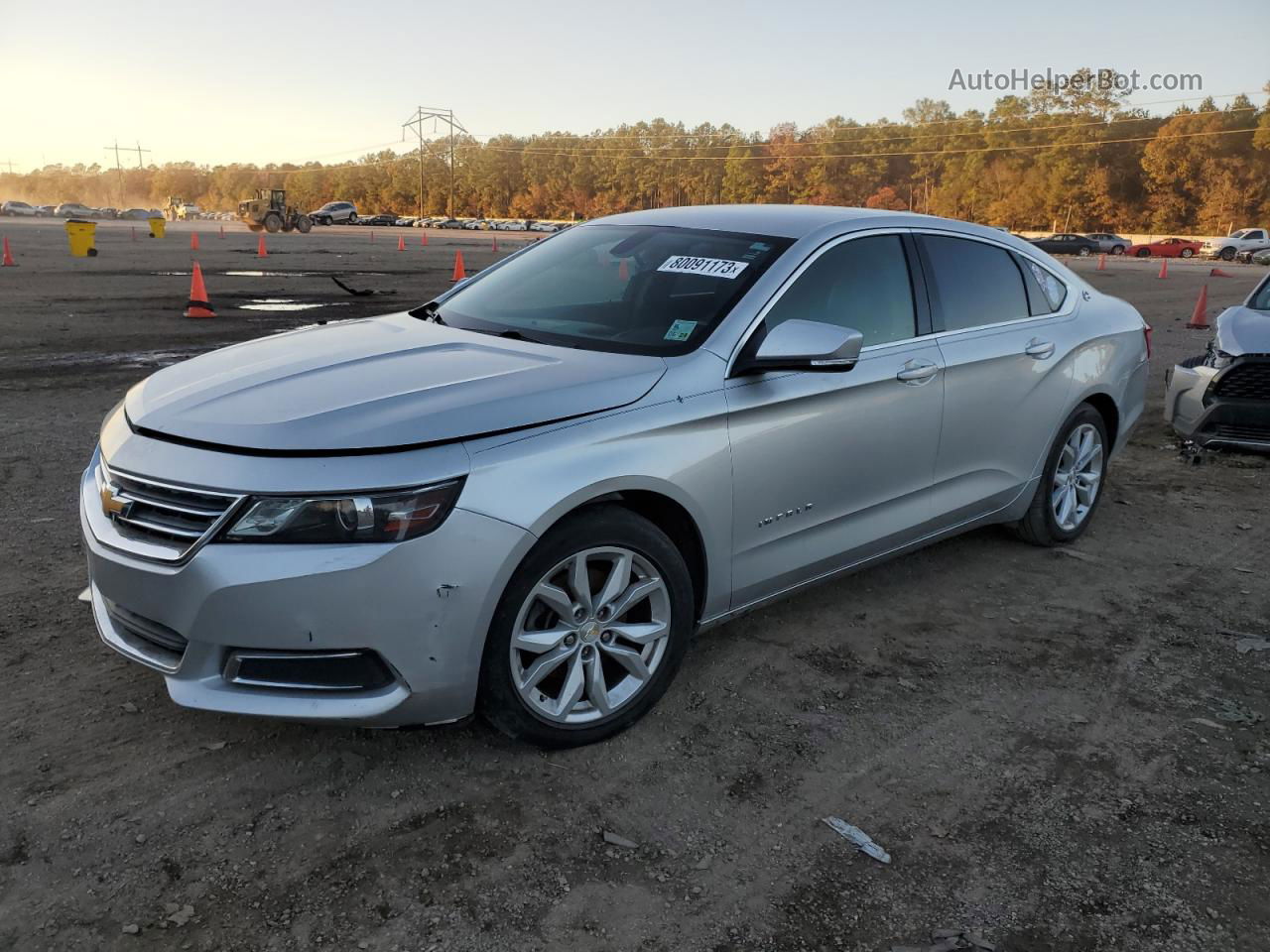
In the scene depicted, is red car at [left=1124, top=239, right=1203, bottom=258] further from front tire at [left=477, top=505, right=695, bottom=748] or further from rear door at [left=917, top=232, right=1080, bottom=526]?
front tire at [left=477, top=505, right=695, bottom=748]

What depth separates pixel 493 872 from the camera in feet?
8.80

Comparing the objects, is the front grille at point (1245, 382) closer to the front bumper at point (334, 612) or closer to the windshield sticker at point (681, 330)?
the windshield sticker at point (681, 330)

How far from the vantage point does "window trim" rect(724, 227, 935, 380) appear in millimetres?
3645

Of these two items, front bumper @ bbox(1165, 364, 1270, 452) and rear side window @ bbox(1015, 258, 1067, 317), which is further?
front bumper @ bbox(1165, 364, 1270, 452)

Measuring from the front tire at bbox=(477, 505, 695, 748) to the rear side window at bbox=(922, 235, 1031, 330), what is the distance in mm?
1986

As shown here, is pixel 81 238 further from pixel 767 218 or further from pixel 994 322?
pixel 994 322

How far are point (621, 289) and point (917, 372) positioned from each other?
126 cm

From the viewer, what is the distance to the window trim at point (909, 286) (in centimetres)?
364

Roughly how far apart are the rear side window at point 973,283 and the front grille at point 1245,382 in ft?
10.7

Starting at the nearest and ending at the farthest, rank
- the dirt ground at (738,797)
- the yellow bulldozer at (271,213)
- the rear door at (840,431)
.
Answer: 1. the dirt ground at (738,797)
2. the rear door at (840,431)
3. the yellow bulldozer at (271,213)

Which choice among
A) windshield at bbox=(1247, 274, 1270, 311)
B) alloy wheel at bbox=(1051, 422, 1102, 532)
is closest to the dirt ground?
alloy wheel at bbox=(1051, 422, 1102, 532)

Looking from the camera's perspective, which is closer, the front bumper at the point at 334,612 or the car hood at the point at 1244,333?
the front bumper at the point at 334,612

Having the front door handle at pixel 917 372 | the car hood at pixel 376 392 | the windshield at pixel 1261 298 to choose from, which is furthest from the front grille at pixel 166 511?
the windshield at pixel 1261 298

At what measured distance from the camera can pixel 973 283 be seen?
4707mm
